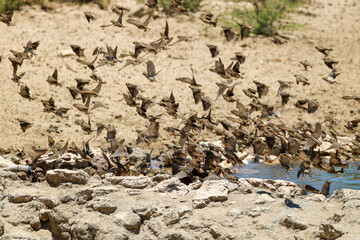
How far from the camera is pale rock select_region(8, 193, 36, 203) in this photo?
6234mm

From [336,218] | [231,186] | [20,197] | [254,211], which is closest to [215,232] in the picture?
[254,211]

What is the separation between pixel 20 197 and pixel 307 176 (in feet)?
16.7

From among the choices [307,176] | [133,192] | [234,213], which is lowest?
[307,176]

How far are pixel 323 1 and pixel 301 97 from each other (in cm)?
794

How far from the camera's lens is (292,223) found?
18.1 feet

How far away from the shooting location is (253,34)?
17.5 metres

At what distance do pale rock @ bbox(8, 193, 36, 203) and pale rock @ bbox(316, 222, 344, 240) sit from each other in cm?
303

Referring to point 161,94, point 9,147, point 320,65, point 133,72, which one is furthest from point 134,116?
point 320,65

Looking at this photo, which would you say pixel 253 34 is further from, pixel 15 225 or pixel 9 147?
pixel 15 225

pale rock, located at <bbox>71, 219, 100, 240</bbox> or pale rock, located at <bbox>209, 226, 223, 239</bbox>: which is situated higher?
pale rock, located at <bbox>209, 226, 223, 239</bbox>

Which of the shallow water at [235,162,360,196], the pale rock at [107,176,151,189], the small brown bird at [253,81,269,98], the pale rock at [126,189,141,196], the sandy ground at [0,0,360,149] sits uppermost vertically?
the small brown bird at [253,81,269,98]

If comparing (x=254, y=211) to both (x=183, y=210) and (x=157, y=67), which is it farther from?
(x=157, y=67)

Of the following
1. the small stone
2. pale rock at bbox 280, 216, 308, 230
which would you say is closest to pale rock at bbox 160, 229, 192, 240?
pale rock at bbox 280, 216, 308, 230

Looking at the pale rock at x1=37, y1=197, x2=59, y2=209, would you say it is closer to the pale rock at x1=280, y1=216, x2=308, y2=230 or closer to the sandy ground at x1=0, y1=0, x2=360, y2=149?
the pale rock at x1=280, y1=216, x2=308, y2=230
